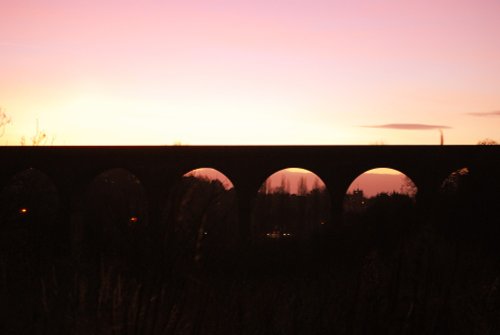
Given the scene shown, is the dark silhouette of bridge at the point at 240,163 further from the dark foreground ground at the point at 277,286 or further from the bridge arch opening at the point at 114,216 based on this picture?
the dark foreground ground at the point at 277,286

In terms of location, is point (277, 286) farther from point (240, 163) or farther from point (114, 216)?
point (240, 163)

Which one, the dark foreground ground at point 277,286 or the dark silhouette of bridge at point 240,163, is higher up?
the dark silhouette of bridge at point 240,163

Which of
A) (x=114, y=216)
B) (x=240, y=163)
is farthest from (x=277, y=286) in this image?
(x=240, y=163)

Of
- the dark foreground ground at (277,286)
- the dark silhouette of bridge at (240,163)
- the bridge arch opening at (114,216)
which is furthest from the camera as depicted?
the dark silhouette of bridge at (240,163)

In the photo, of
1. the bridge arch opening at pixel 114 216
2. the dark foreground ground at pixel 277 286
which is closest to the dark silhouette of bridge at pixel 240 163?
the bridge arch opening at pixel 114 216

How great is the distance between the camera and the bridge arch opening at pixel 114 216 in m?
4.55

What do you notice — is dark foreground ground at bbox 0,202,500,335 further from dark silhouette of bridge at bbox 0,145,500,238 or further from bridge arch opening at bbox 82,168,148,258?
dark silhouette of bridge at bbox 0,145,500,238

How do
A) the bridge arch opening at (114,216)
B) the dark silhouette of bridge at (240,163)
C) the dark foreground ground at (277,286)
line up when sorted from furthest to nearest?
the dark silhouette of bridge at (240,163), the bridge arch opening at (114,216), the dark foreground ground at (277,286)

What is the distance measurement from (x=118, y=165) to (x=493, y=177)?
1786 centimetres

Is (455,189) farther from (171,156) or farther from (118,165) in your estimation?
(118,165)

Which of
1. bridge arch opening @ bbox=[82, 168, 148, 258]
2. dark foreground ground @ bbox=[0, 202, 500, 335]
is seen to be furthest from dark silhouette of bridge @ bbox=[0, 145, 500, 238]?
dark foreground ground @ bbox=[0, 202, 500, 335]

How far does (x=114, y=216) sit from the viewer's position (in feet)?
18.4

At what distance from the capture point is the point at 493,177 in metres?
27.2

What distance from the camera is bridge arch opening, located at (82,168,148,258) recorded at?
4.55m
